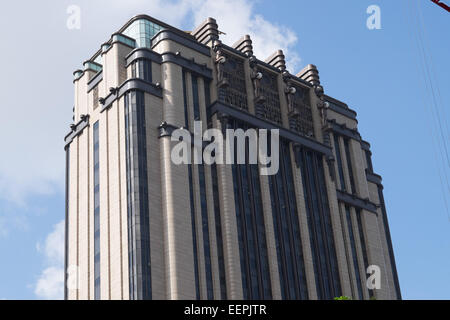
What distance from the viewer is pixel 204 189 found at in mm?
103188

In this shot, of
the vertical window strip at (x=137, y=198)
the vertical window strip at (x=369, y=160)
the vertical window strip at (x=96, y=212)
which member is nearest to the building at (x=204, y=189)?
the vertical window strip at (x=137, y=198)

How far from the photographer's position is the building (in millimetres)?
96188

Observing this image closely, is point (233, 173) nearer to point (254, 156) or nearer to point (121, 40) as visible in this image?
point (254, 156)

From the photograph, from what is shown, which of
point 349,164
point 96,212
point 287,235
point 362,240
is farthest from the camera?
point 349,164

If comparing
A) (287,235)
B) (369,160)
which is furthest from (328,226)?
(369,160)

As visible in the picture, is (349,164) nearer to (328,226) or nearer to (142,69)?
(328,226)

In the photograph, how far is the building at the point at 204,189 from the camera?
316ft

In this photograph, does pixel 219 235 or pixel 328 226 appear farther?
pixel 328 226

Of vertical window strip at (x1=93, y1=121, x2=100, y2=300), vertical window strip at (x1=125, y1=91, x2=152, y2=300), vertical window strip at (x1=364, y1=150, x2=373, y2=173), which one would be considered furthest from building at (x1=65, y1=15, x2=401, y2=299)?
vertical window strip at (x1=364, y1=150, x2=373, y2=173)

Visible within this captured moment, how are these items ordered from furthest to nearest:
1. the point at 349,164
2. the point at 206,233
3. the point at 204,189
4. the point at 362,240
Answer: the point at 349,164, the point at 362,240, the point at 204,189, the point at 206,233

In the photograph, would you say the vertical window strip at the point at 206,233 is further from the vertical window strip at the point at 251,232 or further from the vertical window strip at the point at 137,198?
the vertical window strip at the point at 137,198

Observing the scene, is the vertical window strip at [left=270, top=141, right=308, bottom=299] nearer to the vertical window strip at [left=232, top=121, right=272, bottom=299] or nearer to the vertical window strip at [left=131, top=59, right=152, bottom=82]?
the vertical window strip at [left=232, top=121, right=272, bottom=299]

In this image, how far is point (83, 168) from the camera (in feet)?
355
